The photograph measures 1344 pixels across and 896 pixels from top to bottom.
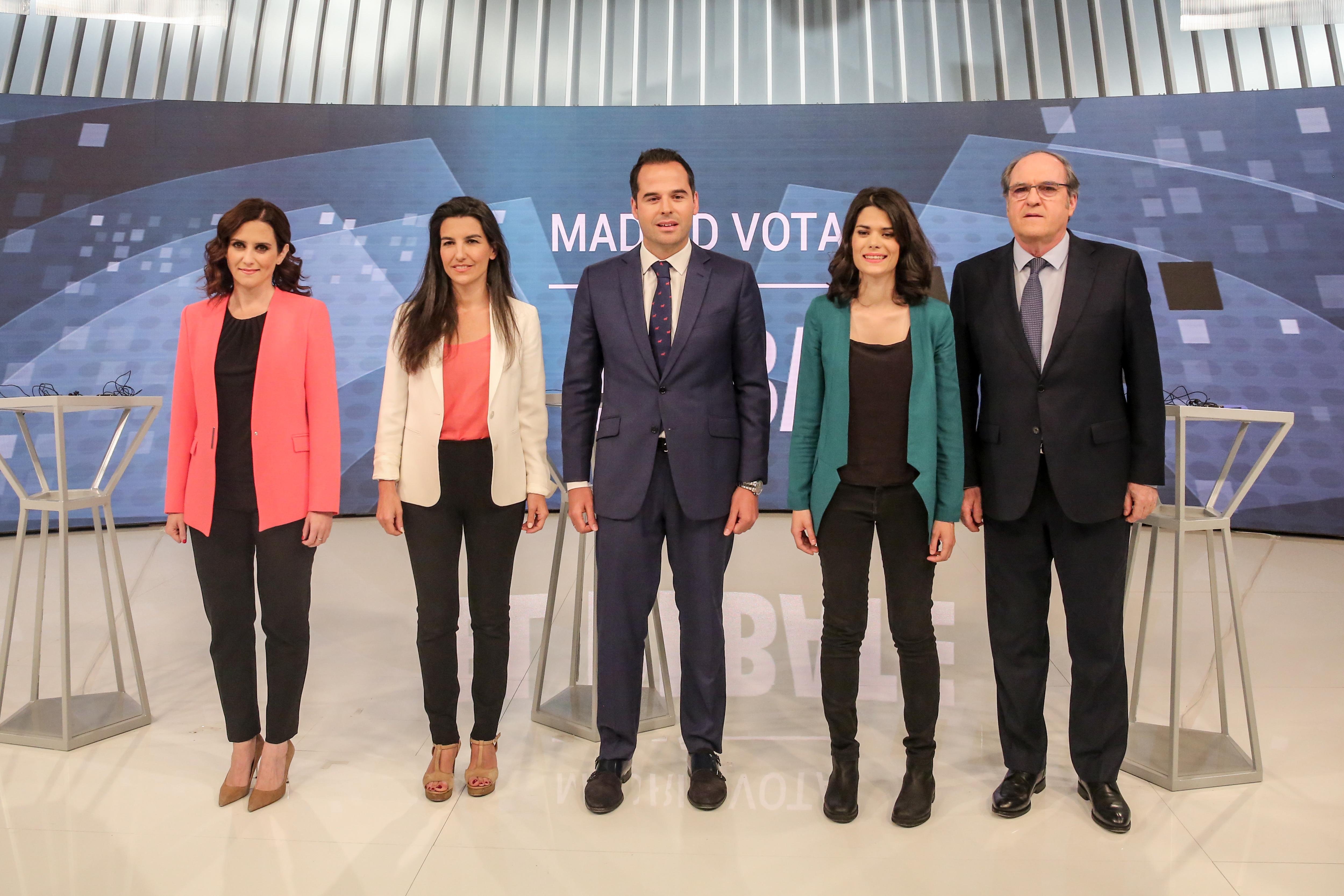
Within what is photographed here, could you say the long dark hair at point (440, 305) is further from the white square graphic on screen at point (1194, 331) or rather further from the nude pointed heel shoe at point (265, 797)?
the white square graphic on screen at point (1194, 331)

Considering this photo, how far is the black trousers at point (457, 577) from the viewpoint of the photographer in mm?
2156

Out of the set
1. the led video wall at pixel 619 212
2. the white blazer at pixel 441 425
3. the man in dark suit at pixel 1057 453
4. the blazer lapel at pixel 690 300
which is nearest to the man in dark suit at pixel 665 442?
the blazer lapel at pixel 690 300

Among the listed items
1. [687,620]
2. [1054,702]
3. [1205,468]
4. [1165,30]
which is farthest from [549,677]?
[1165,30]

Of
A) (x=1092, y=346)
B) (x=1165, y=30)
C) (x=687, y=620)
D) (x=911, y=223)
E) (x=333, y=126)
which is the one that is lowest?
(x=687, y=620)

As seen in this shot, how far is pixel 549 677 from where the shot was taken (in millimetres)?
3191

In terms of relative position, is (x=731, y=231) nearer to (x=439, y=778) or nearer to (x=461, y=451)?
(x=461, y=451)

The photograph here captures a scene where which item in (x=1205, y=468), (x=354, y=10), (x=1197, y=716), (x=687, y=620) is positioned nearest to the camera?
(x=687, y=620)

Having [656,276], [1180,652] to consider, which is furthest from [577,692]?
[1180,652]

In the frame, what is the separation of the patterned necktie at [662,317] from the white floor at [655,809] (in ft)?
3.63

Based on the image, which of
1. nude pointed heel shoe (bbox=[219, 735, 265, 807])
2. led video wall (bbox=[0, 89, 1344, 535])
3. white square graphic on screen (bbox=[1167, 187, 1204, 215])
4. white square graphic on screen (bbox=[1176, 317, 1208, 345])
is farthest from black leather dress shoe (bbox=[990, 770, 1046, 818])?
white square graphic on screen (bbox=[1167, 187, 1204, 215])

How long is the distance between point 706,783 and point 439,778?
0.67 meters

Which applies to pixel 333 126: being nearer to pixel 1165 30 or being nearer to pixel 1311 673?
pixel 1165 30

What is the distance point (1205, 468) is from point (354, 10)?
701 centimetres

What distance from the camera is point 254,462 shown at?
6.88ft
